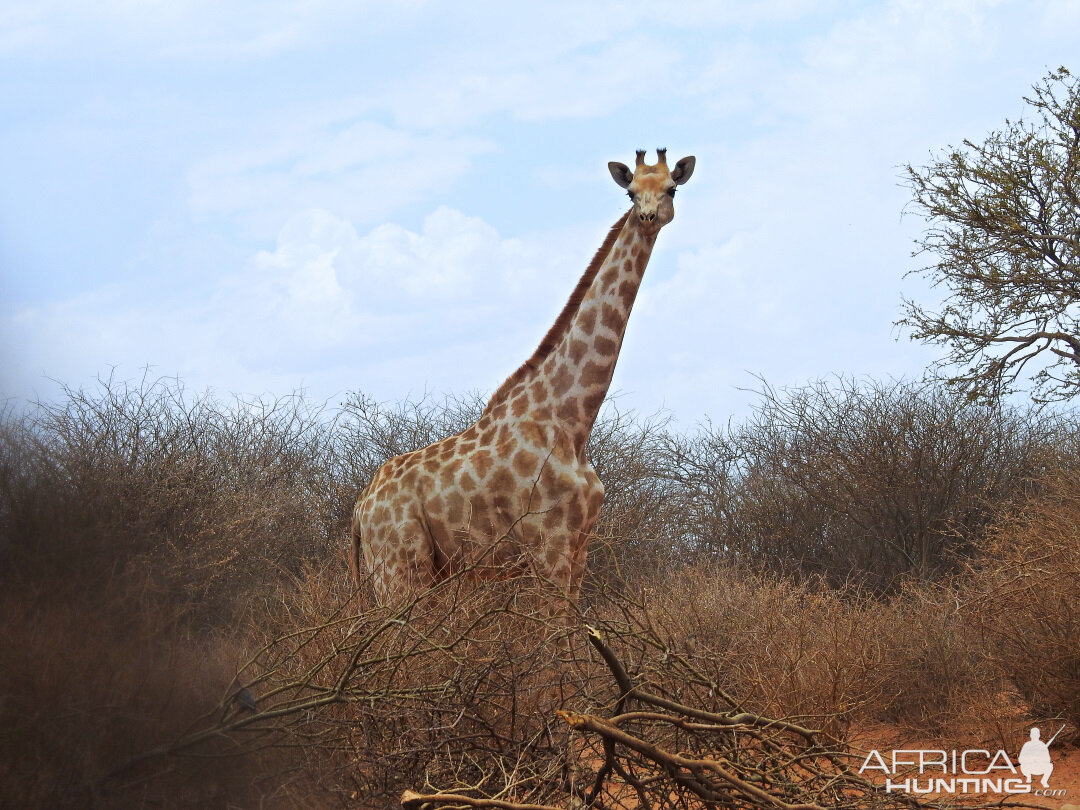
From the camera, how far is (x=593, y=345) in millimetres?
6703

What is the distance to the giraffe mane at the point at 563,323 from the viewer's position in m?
6.79

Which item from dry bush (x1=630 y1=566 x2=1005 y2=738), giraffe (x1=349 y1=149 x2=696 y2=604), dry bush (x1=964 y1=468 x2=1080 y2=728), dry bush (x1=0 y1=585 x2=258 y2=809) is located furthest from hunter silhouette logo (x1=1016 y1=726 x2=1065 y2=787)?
dry bush (x1=0 y1=585 x2=258 y2=809)

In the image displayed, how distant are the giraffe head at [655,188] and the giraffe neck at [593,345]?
14 centimetres

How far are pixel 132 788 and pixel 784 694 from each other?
4.45 m

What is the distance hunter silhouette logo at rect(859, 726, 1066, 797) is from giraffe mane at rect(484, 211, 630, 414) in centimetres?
283

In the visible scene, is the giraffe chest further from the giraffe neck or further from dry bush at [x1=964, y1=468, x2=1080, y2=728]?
dry bush at [x1=964, y1=468, x2=1080, y2=728]

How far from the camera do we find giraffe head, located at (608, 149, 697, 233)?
21.6ft

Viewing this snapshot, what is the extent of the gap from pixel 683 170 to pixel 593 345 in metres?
1.21

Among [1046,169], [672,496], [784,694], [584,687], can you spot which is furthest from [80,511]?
[1046,169]

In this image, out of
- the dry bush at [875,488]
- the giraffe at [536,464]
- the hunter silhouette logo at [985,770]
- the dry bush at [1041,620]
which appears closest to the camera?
the hunter silhouette logo at [985,770]

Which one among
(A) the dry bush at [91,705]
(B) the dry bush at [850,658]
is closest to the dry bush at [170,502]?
(A) the dry bush at [91,705]

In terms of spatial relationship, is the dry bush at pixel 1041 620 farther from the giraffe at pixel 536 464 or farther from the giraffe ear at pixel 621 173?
the giraffe ear at pixel 621 173

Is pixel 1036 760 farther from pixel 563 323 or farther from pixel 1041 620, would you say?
pixel 563 323

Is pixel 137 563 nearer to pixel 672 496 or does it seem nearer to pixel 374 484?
pixel 374 484
